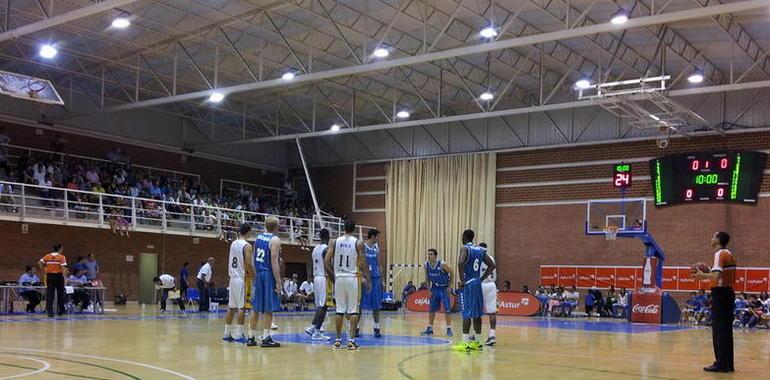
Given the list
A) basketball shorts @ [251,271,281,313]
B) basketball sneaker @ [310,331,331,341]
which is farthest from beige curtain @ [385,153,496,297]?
basketball shorts @ [251,271,281,313]

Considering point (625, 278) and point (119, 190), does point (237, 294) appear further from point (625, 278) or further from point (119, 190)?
point (625, 278)

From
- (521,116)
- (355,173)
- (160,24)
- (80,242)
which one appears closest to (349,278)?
(160,24)

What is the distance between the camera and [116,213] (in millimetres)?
27469

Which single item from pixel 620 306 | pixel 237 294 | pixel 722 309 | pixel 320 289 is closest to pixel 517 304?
pixel 620 306

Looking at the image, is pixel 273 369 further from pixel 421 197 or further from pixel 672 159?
pixel 421 197

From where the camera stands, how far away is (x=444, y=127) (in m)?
37.1

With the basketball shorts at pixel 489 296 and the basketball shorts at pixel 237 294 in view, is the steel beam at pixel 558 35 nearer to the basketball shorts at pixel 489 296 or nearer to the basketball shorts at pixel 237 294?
the basketball shorts at pixel 489 296

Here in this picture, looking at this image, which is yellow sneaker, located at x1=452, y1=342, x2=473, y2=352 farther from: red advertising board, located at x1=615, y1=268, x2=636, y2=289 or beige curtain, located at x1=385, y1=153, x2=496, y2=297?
beige curtain, located at x1=385, y1=153, x2=496, y2=297

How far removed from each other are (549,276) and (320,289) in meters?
21.1

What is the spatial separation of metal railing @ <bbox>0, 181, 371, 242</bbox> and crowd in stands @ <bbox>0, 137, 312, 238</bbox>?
37 millimetres

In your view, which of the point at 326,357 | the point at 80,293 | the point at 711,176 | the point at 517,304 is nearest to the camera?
the point at 326,357

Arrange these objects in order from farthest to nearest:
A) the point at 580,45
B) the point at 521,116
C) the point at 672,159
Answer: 1. the point at 521,116
2. the point at 672,159
3. the point at 580,45

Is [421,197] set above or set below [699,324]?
above

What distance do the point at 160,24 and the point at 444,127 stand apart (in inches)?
632
